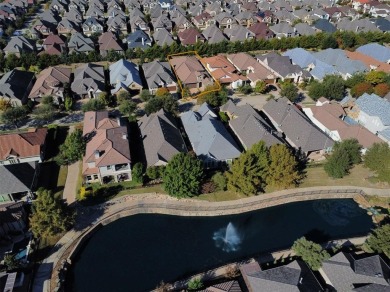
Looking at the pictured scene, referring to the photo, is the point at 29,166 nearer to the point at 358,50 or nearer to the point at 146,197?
the point at 146,197

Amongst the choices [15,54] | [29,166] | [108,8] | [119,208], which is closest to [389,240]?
[119,208]

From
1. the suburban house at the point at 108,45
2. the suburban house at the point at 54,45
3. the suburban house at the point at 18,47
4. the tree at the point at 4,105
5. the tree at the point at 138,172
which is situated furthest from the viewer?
the suburban house at the point at 108,45

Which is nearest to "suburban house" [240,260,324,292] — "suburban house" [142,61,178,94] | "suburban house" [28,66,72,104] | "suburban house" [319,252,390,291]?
"suburban house" [319,252,390,291]

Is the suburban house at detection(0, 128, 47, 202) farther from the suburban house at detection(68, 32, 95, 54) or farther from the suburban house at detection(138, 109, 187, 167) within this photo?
the suburban house at detection(68, 32, 95, 54)

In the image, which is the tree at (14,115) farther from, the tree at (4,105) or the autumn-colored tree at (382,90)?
the autumn-colored tree at (382,90)

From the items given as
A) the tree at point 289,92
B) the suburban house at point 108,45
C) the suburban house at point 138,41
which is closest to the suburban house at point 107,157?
the tree at point 289,92

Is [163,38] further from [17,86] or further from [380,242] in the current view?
[380,242]
